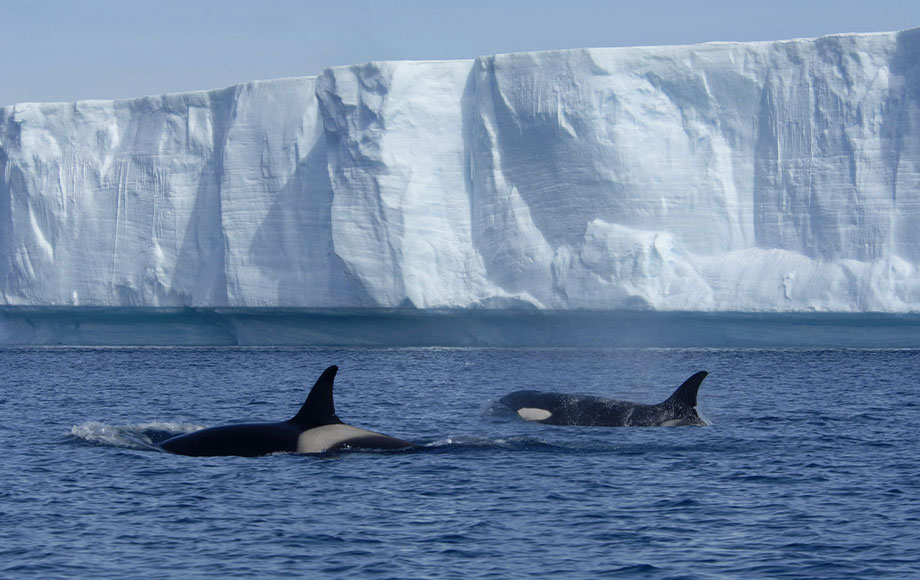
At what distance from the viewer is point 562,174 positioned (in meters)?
35.5

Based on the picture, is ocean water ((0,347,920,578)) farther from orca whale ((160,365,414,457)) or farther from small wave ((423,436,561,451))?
orca whale ((160,365,414,457))

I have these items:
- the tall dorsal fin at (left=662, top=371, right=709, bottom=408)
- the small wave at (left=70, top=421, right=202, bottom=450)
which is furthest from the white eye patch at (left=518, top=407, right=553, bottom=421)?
the small wave at (left=70, top=421, right=202, bottom=450)

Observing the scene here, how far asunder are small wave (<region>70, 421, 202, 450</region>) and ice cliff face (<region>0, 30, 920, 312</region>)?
19681 mm

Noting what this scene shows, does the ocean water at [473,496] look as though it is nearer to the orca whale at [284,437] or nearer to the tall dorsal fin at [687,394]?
the orca whale at [284,437]

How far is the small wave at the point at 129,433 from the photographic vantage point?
14.0 metres

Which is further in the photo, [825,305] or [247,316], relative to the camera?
[247,316]

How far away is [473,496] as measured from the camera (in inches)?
431

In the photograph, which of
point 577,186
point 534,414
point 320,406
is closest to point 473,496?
point 320,406

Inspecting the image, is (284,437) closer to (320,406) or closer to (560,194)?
(320,406)

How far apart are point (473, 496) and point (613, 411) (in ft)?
18.9

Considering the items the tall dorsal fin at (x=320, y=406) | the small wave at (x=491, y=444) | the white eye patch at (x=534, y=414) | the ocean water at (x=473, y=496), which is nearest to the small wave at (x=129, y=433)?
the ocean water at (x=473, y=496)

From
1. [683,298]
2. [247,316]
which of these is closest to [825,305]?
[683,298]

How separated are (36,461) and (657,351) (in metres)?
25.7

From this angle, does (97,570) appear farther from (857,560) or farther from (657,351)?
(657,351)
